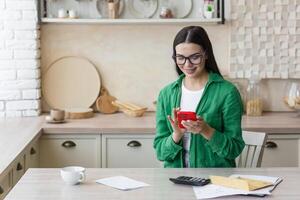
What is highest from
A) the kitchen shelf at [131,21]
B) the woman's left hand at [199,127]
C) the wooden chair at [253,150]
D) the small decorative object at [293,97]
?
the kitchen shelf at [131,21]

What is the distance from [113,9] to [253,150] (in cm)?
164

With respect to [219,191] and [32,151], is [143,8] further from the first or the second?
[219,191]

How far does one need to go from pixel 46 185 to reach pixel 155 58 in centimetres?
215

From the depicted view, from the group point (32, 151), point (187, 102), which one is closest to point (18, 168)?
point (32, 151)

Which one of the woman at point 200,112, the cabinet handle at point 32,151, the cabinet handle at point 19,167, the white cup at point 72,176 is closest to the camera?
the white cup at point 72,176

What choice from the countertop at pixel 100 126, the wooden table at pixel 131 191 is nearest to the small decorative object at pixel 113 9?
the countertop at pixel 100 126

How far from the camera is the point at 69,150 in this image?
3740 millimetres

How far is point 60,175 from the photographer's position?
247 centimetres

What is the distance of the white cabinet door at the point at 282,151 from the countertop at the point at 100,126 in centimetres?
6

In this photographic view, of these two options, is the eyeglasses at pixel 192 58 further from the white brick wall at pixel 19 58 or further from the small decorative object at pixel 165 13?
the white brick wall at pixel 19 58

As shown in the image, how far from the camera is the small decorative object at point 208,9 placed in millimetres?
4113

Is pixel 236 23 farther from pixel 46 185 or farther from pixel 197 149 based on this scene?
pixel 46 185

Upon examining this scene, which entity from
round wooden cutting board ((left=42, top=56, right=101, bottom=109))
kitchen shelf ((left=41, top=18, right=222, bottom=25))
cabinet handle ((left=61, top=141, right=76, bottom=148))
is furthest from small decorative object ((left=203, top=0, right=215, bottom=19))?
cabinet handle ((left=61, top=141, right=76, bottom=148))

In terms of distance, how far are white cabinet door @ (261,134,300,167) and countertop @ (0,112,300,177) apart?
0.20 feet
